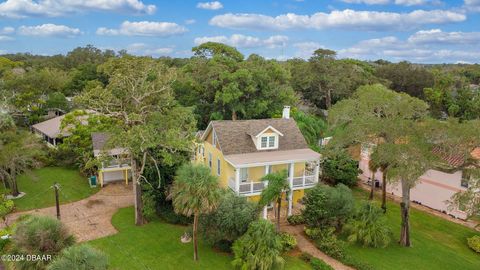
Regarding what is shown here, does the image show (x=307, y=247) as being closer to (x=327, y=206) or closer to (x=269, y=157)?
(x=327, y=206)

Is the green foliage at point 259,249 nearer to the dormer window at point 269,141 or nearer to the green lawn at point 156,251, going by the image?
the green lawn at point 156,251

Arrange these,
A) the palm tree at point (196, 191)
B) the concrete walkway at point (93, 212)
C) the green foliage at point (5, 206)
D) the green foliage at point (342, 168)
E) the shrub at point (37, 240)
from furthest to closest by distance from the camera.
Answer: the green foliage at point (342, 168) < the green foliage at point (5, 206) < the concrete walkway at point (93, 212) < the palm tree at point (196, 191) < the shrub at point (37, 240)

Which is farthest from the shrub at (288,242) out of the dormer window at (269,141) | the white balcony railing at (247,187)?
the dormer window at (269,141)

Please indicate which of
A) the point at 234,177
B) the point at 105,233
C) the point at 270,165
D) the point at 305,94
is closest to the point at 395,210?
the point at 270,165

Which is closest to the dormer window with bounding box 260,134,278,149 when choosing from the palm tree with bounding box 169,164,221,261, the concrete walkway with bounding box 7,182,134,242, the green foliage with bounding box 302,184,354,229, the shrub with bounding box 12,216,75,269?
the green foliage with bounding box 302,184,354,229

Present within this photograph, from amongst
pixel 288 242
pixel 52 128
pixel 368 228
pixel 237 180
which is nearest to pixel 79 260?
pixel 288 242
